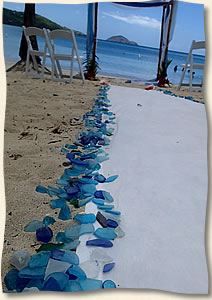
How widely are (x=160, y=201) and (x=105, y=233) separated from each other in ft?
0.58

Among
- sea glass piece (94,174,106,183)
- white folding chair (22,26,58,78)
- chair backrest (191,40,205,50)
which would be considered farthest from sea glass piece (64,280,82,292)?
white folding chair (22,26,58,78)

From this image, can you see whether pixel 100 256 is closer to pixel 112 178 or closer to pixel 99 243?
pixel 99 243

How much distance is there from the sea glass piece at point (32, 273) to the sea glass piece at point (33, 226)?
0.10 metres

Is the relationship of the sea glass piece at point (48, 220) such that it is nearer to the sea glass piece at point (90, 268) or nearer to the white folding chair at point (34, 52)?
the sea glass piece at point (90, 268)

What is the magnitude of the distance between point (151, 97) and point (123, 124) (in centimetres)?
54

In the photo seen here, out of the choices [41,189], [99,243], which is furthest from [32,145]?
[99,243]

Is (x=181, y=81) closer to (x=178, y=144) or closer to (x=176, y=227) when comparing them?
(x=178, y=144)

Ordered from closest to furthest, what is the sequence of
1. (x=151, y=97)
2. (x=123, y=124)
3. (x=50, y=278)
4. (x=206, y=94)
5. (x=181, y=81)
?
(x=50, y=278), (x=206, y=94), (x=123, y=124), (x=181, y=81), (x=151, y=97)

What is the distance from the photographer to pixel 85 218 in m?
0.53

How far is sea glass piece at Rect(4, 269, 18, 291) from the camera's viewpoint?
390mm

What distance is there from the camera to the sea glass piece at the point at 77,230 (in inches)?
19.1

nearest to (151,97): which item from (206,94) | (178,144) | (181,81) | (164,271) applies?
(181,81)

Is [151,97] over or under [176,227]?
over

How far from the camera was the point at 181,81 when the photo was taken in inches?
52.0
